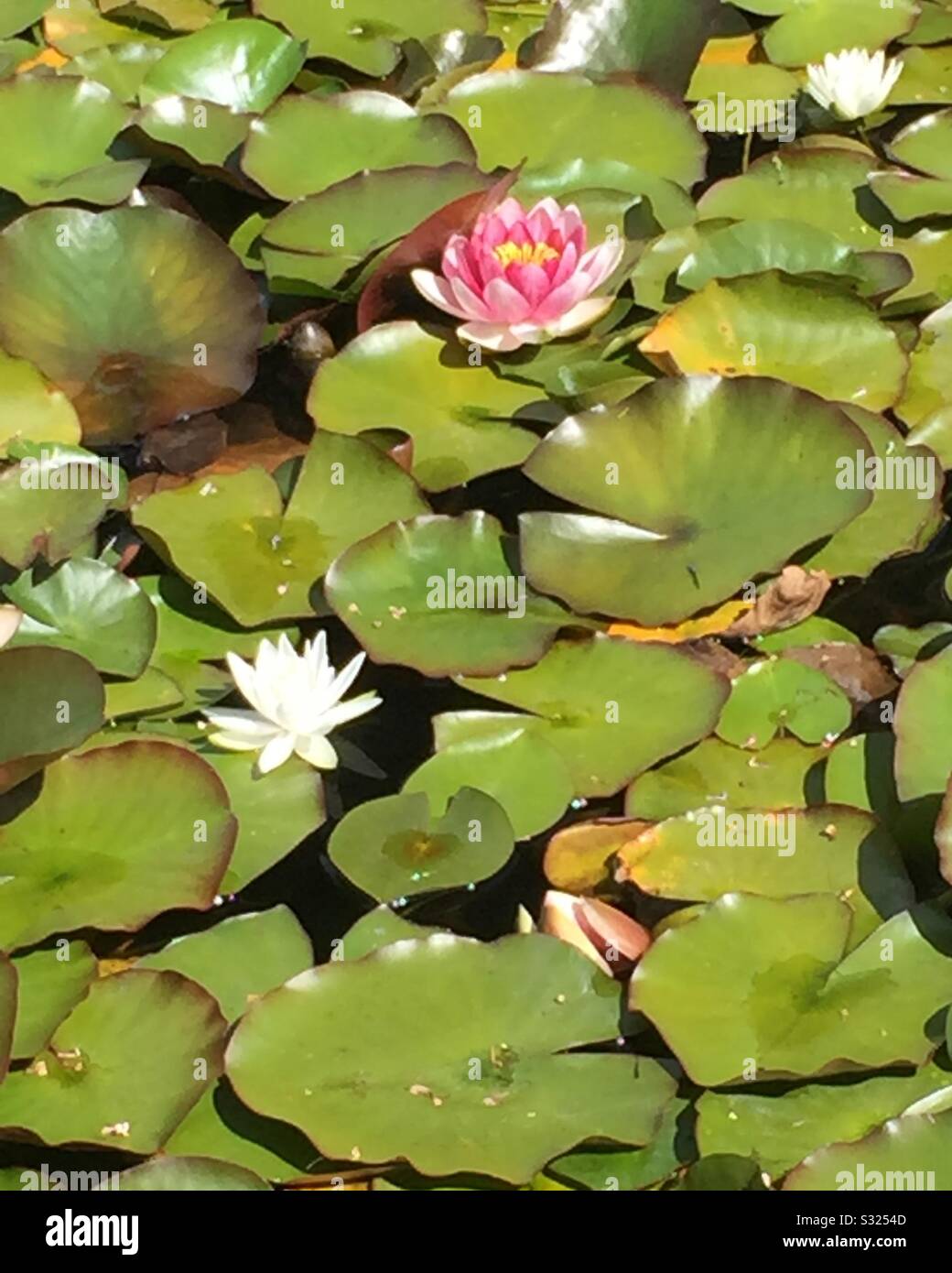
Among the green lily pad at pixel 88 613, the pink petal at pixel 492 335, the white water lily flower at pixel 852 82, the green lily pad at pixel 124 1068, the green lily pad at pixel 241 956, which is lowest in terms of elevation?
the green lily pad at pixel 124 1068

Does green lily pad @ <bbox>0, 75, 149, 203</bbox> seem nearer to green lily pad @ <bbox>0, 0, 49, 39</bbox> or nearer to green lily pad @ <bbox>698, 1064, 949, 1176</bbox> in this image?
green lily pad @ <bbox>0, 0, 49, 39</bbox>

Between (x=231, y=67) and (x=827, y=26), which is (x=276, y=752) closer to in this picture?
(x=231, y=67)

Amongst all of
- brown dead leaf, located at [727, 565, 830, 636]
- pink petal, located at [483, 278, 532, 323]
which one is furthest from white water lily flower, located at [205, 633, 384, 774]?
pink petal, located at [483, 278, 532, 323]

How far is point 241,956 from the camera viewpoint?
1852 mm

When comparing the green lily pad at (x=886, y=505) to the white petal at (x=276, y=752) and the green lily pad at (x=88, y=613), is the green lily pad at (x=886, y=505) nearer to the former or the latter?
the white petal at (x=276, y=752)

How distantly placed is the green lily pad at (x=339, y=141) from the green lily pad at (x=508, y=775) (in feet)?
3.98

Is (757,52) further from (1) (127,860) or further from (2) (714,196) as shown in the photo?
(1) (127,860)

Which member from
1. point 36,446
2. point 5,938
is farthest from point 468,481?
point 5,938

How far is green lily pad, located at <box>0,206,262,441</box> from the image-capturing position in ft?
8.27

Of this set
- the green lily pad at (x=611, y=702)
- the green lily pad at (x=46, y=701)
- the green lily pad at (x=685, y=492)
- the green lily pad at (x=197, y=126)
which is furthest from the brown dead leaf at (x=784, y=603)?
the green lily pad at (x=197, y=126)

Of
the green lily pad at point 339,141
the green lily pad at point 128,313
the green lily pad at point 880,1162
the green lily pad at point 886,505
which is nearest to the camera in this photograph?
the green lily pad at point 880,1162


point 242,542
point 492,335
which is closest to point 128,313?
point 242,542

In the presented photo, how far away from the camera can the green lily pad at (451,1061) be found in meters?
1.66

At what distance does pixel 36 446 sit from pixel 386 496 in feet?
1.82
